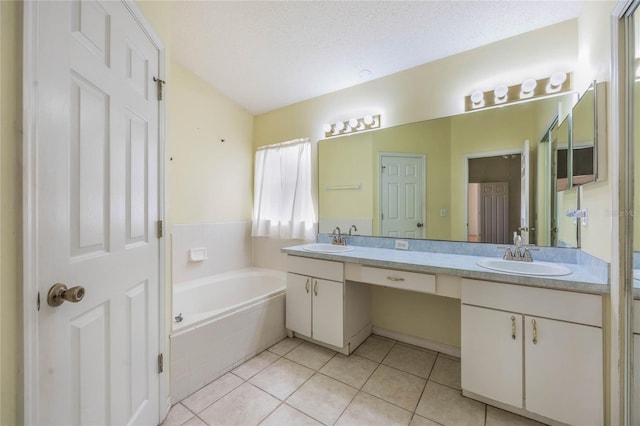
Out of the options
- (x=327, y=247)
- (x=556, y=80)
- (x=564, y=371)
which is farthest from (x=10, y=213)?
(x=556, y=80)

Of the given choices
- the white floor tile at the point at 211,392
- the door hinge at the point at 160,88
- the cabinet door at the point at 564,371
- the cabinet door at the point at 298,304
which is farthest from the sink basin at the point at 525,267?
the door hinge at the point at 160,88

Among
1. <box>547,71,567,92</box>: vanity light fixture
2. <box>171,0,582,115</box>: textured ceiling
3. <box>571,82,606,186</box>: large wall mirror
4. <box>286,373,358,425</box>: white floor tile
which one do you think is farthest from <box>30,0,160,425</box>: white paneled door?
<box>547,71,567,92</box>: vanity light fixture

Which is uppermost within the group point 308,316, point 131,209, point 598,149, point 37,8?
point 37,8

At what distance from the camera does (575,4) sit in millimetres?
1597

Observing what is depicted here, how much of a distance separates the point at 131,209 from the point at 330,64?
203 centimetres

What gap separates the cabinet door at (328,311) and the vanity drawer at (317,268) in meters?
0.05

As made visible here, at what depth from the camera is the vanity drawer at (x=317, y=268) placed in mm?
2066

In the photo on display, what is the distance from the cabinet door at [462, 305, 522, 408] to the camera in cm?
141

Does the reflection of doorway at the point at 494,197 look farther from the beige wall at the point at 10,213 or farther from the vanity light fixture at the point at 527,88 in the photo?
the beige wall at the point at 10,213

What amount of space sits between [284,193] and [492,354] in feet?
7.70

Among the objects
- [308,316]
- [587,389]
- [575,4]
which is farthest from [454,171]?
[308,316]

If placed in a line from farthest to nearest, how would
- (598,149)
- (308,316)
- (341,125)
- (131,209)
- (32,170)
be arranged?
1. (341,125)
2. (308,316)
3. (598,149)
4. (131,209)
5. (32,170)

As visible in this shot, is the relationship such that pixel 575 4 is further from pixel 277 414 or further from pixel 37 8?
pixel 277 414

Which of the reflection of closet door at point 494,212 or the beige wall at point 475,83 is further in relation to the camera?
the reflection of closet door at point 494,212
